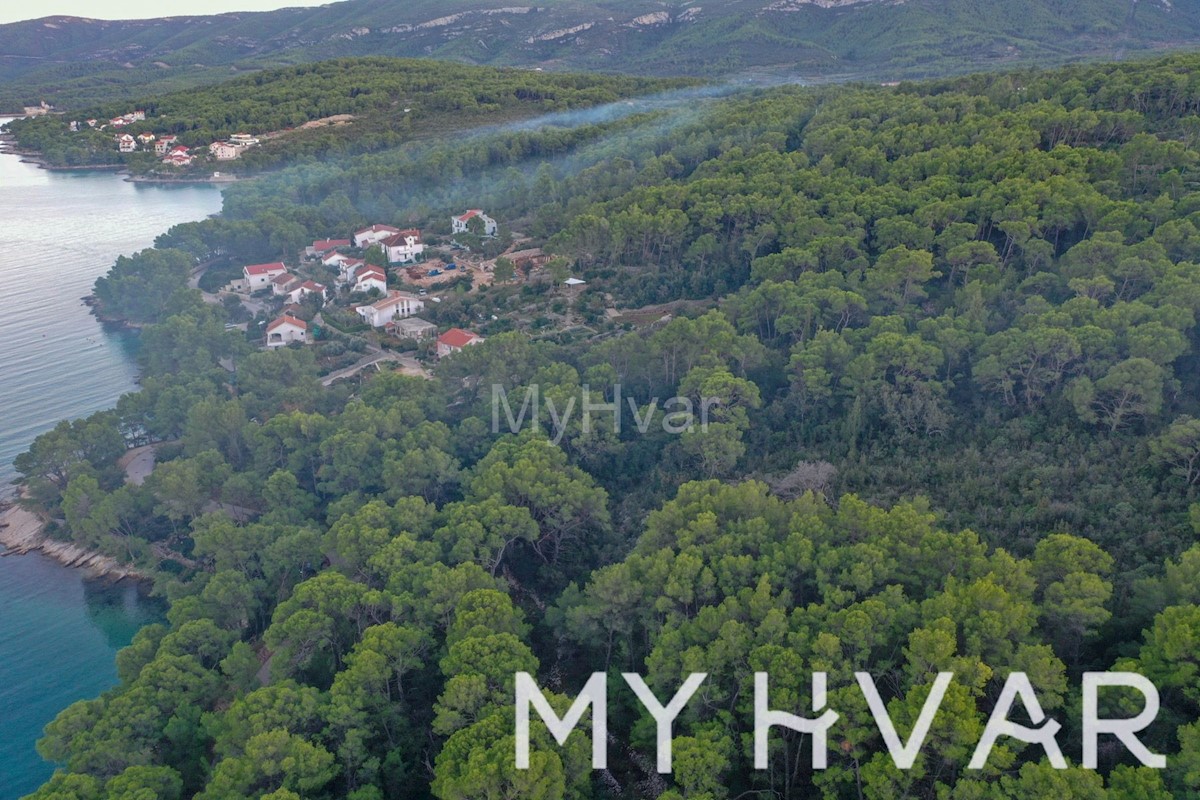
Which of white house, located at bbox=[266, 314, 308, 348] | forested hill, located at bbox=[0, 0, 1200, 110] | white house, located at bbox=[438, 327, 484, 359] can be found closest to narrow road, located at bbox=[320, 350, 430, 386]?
white house, located at bbox=[438, 327, 484, 359]

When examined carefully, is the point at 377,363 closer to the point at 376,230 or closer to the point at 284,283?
the point at 284,283

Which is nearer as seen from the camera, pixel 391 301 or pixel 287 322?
pixel 287 322

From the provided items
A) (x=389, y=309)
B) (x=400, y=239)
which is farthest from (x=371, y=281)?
(x=400, y=239)

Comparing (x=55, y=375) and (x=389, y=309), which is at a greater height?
(x=389, y=309)

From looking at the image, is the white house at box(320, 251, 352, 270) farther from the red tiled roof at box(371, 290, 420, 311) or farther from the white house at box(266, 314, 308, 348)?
the white house at box(266, 314, 308, 348)

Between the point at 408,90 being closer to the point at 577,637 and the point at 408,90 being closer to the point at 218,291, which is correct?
the point at 218,291

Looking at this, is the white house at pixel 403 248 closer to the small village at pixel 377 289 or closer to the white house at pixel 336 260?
the small village at pixel 377 289
